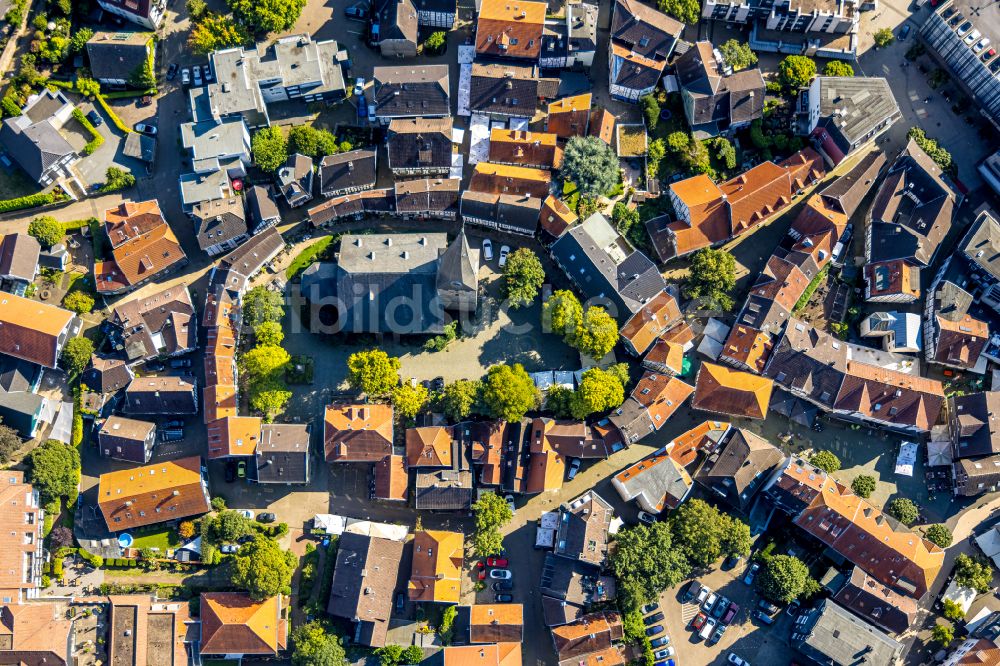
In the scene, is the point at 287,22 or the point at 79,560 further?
the point at 287,22

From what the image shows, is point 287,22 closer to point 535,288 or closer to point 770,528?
point 535,288

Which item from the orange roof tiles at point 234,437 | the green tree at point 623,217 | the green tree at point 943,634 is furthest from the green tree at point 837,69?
the orange roof tiles at point 234,437

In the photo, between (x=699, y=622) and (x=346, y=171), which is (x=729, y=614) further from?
(x=346, y=171)

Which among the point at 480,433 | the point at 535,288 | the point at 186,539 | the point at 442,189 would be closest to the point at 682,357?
the point at 535,288

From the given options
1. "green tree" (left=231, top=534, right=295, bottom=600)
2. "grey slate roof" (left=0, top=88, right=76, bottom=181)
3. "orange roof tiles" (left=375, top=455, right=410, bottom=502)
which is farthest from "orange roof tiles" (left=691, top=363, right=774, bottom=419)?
"grey slate roof" (left=0, top=88, right=76, bottom=181)

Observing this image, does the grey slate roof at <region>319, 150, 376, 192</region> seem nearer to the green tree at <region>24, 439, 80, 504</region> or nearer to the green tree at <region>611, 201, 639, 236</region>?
the green tree at <region>611, 201, 639, 236</region>

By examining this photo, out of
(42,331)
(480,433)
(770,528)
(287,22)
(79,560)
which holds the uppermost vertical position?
(287,22)
